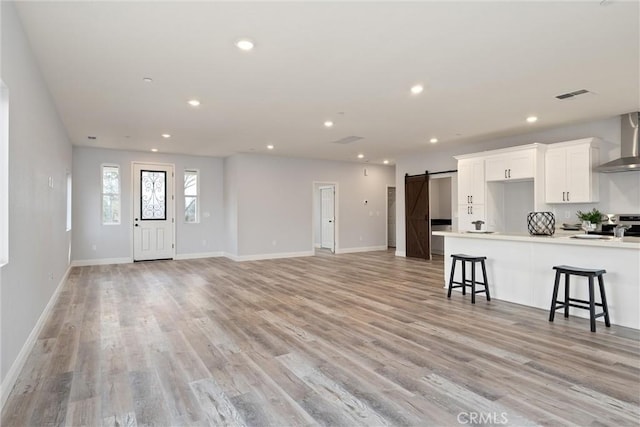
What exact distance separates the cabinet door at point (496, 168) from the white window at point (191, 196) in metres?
6.93

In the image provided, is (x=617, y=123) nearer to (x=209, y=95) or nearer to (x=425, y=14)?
(x=425, y=14)

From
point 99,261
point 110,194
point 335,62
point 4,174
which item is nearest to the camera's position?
point 4,174

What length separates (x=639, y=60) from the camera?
140 inches

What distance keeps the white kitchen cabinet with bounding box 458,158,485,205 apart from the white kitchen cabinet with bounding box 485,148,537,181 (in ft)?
0.59

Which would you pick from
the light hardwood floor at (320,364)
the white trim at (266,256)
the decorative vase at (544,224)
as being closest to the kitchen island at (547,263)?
the decorative vase at (544,224)

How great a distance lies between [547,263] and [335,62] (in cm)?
346

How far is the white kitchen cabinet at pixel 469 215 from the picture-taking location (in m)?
7.23

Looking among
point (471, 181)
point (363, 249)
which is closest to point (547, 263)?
point (471, 181)

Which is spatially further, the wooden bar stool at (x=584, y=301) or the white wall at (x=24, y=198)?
the wooden bar stool at (x=584, y=301)

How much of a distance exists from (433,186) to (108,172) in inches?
327

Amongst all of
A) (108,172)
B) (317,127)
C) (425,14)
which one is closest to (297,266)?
(317,127)

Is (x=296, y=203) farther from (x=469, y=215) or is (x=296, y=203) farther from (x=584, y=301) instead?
(x=584, y=301)

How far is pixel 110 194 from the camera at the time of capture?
8.48 meters

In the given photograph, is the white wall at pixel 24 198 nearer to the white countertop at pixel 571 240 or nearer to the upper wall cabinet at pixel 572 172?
the white countertop at pixel 571 240
